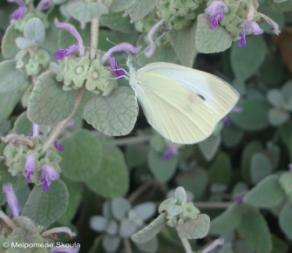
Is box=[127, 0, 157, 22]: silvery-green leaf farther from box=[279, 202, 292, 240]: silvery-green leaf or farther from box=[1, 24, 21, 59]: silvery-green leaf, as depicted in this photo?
box=[279, 202, 292, 240]: silvery-green leaf

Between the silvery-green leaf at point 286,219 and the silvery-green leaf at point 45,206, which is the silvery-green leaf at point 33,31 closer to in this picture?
the silvery-green leaf at point 45,206

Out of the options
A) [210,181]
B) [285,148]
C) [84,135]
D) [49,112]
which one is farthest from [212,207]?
[49,112]

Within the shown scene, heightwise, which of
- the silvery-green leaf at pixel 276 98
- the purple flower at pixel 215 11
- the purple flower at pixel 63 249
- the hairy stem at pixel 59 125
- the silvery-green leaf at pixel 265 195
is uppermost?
the purple flower at pixel 215 11

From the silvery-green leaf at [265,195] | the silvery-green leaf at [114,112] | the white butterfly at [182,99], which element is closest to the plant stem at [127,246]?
the silvery-green leaf at [265,195]

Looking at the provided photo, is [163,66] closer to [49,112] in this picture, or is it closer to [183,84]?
[183,84]

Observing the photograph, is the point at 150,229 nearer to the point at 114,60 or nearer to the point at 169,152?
the point at 114,60

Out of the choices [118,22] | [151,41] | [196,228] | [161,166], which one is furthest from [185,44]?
[161,166]

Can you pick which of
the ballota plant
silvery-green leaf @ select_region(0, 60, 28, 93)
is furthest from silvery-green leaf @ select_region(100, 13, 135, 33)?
silvery-green leaf @ select_region(0, 60, 28, 93)

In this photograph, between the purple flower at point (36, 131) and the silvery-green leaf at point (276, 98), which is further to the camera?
the silvery-green leaf at point (276, 98)
